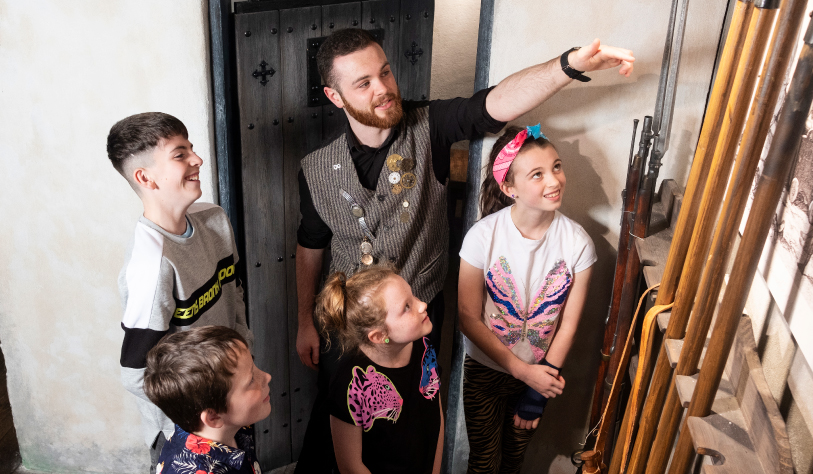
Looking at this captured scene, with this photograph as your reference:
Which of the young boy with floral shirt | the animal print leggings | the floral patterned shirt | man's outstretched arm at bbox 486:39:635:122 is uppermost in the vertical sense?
man's outstretched arm at bbox 486:39:635:122

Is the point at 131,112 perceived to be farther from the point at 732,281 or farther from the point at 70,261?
the point at 732,281

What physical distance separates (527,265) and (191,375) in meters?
1.01

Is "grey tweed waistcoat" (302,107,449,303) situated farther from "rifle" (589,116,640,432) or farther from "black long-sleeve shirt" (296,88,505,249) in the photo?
"rifle" (589,116,640,432)

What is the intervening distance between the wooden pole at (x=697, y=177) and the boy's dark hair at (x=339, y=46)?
1.06 metres

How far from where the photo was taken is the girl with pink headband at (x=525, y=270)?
5.85 ft

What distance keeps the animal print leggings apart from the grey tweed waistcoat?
332 millimetres

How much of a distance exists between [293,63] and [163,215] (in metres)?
0.85

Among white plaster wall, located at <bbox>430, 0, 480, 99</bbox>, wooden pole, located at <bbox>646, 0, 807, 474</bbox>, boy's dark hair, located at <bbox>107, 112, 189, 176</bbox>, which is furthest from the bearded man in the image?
white plaster wall, located at <bbox>430, 0, 480, 99</bbox>

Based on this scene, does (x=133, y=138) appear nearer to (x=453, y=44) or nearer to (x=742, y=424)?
(x=742, y=424)

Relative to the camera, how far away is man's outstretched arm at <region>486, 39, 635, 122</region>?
1543 mm

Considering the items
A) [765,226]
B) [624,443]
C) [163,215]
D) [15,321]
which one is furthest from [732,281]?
[15,321]

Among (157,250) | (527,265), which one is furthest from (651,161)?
(157,250)

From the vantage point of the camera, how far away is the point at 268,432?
105 inches

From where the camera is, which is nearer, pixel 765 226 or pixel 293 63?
pixel 765 226
